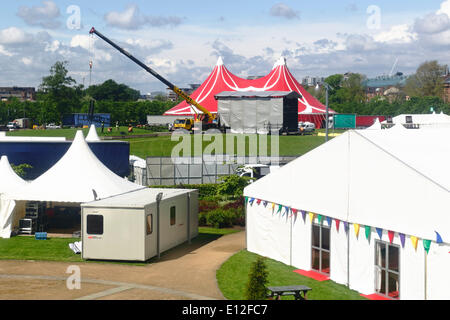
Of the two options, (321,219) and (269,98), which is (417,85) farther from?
(321,219)

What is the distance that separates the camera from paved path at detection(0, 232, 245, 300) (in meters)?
16.6

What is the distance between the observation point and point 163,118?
111750mm

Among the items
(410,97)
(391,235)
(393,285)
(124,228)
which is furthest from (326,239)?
(410,97)

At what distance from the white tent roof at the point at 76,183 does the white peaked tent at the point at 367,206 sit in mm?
7337

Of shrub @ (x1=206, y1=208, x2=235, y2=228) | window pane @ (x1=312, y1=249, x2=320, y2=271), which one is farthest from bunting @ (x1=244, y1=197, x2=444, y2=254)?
shrub @ (x1=206, y1=208, x2=235, y2=228)

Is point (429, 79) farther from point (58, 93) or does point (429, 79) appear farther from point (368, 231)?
point (368, 231)

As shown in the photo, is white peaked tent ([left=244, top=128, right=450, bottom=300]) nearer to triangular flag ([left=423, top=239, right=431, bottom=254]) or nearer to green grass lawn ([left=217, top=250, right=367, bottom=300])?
triangular flag ([left=423, top=239, right=431, bottom=254])

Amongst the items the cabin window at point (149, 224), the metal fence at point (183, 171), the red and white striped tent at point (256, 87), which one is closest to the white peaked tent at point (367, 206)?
the cabin window at point (149, 224)

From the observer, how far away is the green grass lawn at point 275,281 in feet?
53.7

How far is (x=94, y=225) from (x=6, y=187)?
8163mm

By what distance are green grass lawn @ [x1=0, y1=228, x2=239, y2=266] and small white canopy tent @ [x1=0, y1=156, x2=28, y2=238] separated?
0.62m

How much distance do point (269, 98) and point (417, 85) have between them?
67253 mm
